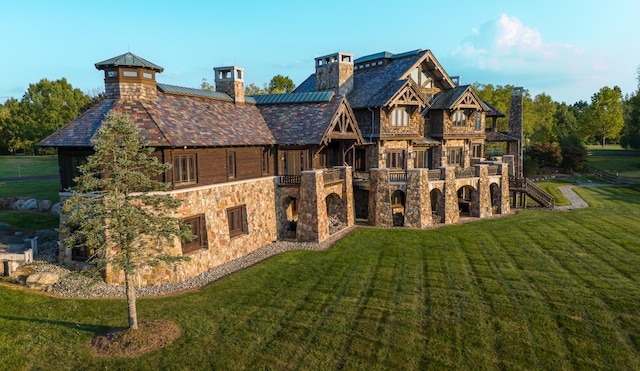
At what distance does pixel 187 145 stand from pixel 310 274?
8776 millimetres

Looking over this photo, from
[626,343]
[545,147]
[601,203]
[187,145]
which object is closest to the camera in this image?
[626,343]

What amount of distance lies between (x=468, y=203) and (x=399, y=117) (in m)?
10.0

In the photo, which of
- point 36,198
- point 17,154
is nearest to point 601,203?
point 36,198

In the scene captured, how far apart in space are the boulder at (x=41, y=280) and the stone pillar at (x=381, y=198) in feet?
67.1

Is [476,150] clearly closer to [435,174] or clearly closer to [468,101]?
[468,101]

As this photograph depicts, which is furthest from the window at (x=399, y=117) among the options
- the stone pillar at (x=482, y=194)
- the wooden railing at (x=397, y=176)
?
the stone pillar at (x=482, y=194)

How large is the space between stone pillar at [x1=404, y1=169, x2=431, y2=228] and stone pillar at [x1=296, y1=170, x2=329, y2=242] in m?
7.11

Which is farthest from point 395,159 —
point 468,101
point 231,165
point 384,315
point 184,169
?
point 384,315

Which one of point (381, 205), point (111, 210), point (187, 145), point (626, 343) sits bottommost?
point (626, 343)

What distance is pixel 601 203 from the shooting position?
40.6m

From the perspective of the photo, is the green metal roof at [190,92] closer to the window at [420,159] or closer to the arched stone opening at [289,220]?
the arched stone opening at [289,220]

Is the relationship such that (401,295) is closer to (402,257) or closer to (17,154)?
(402,257)

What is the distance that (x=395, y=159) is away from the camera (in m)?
35.2

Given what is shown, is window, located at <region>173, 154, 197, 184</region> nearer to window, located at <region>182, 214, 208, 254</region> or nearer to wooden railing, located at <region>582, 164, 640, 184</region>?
window, located at <region>182, 214, 208, 254</region>
